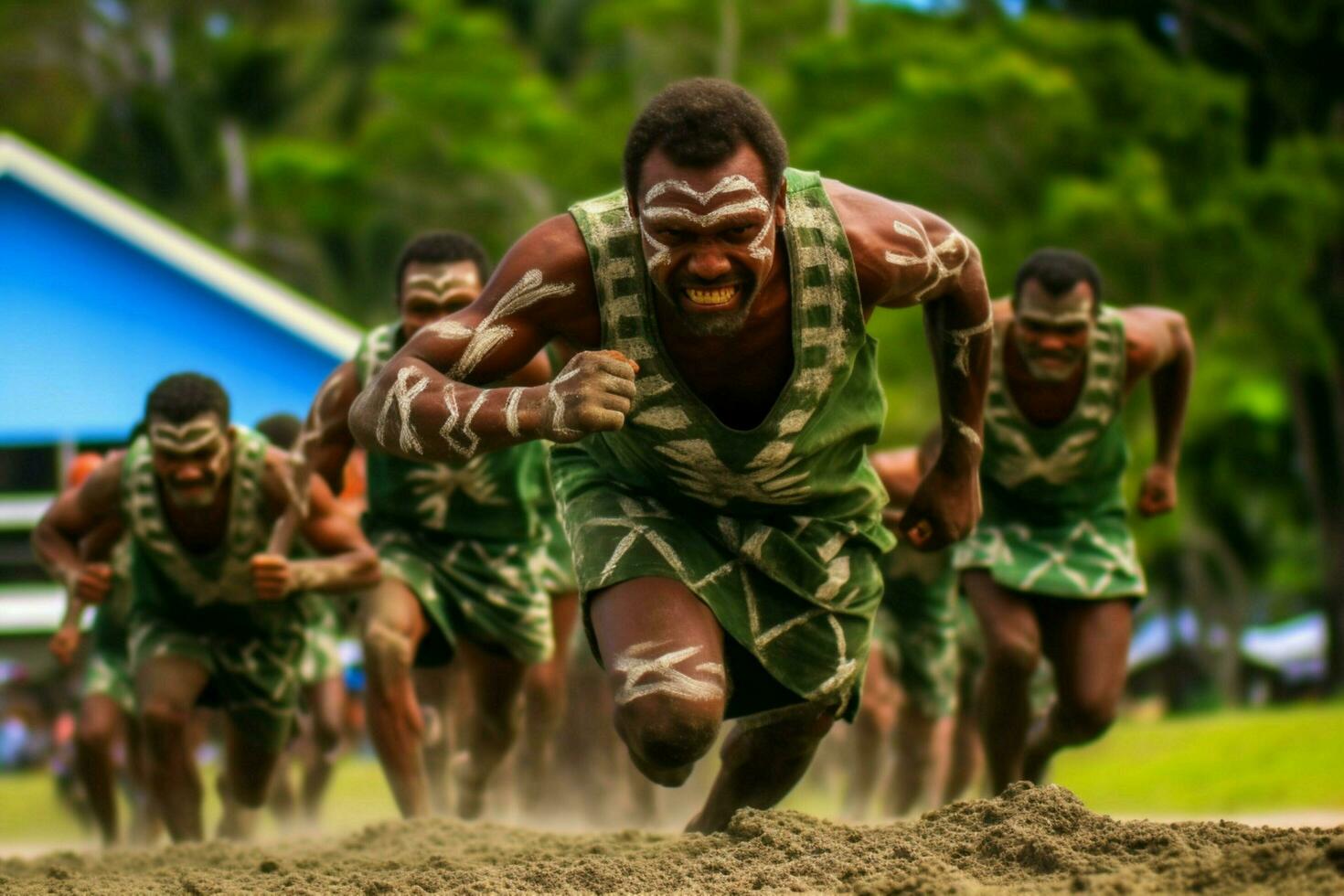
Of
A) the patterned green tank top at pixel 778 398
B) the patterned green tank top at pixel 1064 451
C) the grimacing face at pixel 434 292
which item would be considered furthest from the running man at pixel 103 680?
the patterned green tank top at pixel 1064 451

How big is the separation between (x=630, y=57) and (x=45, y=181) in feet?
28.6

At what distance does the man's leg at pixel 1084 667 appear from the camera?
23.0ft

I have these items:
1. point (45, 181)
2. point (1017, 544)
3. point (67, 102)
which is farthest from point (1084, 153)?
point (67, 102)

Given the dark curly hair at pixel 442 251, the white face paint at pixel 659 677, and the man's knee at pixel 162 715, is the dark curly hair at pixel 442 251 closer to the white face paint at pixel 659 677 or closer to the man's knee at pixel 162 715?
the man's knee at pixel 162 715

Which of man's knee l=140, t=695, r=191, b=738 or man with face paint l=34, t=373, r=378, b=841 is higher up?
man with face paint l=34, t=373, r=378, b=841

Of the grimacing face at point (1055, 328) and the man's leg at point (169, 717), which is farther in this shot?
the man's leg at point (169, 717)

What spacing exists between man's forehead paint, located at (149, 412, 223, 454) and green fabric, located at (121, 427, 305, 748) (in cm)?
29

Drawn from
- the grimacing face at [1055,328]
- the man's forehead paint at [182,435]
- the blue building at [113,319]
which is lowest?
the man's forehead paint at [182,435]

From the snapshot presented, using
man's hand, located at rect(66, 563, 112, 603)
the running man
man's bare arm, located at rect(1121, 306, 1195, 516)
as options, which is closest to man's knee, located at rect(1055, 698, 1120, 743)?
man's bare arm, located at rect(1121, 306, 1195, 516)

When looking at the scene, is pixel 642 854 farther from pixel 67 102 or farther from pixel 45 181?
pixel 67 102

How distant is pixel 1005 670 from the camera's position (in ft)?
23.3

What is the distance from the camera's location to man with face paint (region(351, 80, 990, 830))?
4551mm

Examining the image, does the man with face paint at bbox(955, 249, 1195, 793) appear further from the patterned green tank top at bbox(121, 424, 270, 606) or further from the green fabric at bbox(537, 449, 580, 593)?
the patterned green tank top at bbox(121, 424, 270, 606)

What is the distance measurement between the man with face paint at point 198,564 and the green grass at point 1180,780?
3318 millimetres
